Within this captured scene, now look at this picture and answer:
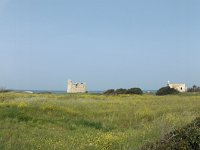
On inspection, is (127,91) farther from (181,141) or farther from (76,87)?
(181,141)

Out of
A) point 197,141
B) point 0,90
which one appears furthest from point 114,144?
point 0,90

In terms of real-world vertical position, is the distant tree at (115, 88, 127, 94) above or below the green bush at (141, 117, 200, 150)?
above

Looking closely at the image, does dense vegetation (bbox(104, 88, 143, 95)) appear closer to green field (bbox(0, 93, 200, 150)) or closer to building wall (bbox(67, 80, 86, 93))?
building wall (bbox(67, 80, 86, 93))

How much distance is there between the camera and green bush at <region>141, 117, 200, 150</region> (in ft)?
21.1

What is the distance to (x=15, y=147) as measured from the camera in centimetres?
952

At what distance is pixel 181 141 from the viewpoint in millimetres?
6555

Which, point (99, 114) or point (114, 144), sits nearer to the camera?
A: point (114, 144)

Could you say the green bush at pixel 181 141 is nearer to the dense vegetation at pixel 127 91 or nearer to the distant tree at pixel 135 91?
the dense vegetation at pixel 127 91

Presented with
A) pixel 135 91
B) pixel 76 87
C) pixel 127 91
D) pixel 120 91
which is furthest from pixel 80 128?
pixel 76 87

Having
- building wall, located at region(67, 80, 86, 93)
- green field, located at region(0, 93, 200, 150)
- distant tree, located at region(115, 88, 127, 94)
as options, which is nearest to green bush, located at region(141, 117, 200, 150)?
green field, located at region(0, 93, 200, 150)

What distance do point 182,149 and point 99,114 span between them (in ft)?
50.7

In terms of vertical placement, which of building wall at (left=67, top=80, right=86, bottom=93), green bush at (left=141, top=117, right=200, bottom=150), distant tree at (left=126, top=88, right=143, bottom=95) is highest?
building wall at (left=67, top=80, right=86, bottom=93)

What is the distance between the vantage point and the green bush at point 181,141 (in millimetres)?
6438

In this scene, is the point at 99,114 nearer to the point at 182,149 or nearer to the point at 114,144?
the point at 114,144
